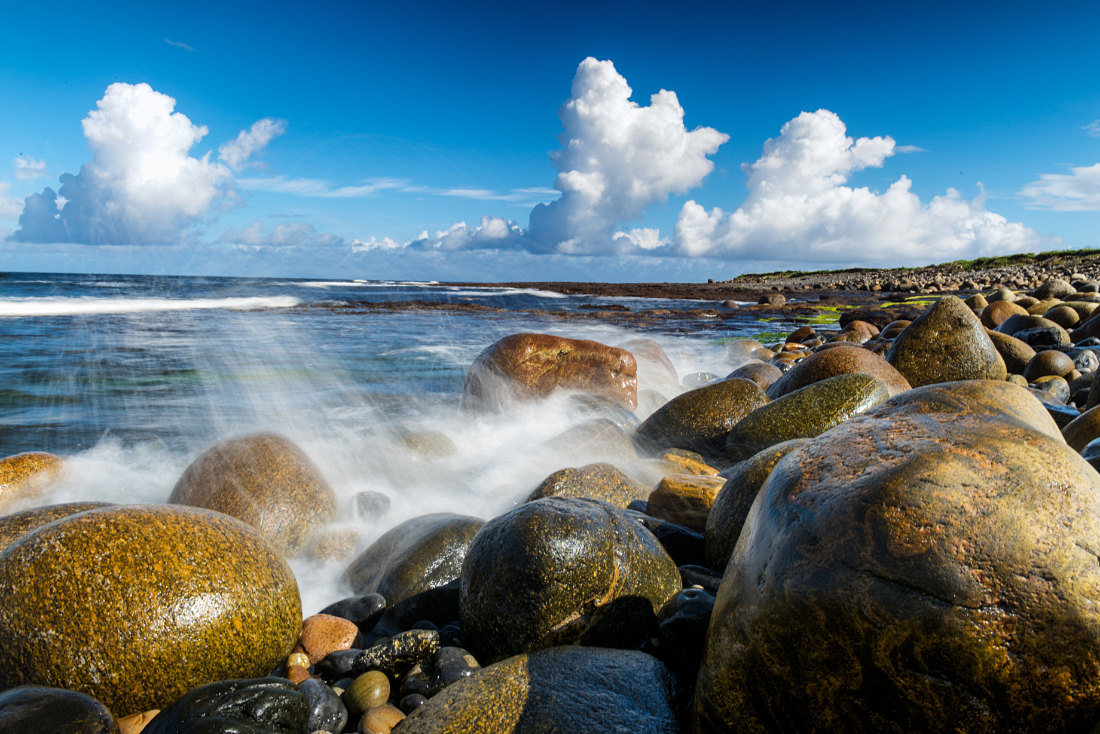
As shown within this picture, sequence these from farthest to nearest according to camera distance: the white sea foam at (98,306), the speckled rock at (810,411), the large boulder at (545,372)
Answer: the white sea foam at (98,306)
the large boulder at (545,372)
the speckled rock at (810,411)

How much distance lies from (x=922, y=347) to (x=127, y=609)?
25.7ft

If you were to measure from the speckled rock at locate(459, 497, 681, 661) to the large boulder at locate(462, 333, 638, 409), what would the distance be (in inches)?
236

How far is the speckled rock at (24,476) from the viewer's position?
4.96 meters

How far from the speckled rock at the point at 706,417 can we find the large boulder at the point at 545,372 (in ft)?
7.29

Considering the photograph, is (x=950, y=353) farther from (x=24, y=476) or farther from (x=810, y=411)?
(x=24, y=476)

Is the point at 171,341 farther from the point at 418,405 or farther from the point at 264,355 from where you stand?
the point at 418,405

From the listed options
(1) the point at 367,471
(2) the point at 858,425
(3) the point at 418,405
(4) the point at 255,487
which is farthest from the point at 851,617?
(3) the point at 418,405

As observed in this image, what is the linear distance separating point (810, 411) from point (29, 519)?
568 centimetres

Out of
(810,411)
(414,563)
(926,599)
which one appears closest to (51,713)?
(414,563)

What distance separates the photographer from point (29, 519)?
11.9 feet

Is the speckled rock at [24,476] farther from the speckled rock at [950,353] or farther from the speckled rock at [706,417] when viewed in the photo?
the speckled rock at [950,353]

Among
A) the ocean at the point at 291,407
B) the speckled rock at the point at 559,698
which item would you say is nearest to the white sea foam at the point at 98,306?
the ocean at the point at 291,407

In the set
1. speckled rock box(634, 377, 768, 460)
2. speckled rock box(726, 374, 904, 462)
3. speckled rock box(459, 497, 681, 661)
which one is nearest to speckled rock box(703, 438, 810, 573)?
speckled rock box(459, 497, 681, 661)

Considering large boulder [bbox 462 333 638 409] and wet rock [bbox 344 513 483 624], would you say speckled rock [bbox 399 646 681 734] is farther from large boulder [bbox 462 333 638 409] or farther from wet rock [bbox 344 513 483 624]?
large boulder [bbox 462 333 638 409]
